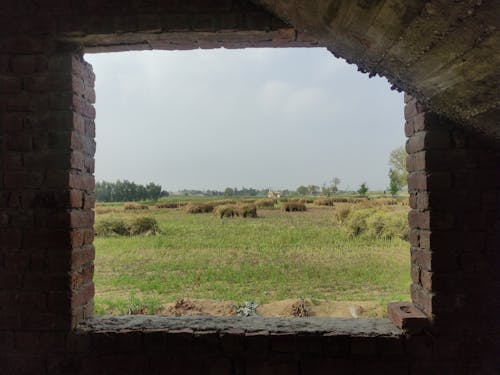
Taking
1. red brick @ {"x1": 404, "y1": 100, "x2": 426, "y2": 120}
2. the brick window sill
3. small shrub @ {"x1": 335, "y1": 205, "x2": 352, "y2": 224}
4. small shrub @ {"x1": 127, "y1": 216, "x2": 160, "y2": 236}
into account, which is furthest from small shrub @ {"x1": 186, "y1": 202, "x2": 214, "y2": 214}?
red brick @ {"x1": 404, "y1": 100, "x2": 426, "y2": 120}

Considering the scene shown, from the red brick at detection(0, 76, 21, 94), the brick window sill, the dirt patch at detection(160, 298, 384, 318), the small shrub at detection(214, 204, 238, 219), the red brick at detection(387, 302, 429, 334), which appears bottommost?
the dirt patch at detection(160, 298, 384, 318)

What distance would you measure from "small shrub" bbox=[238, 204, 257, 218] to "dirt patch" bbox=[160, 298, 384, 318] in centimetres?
359

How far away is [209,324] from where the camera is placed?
6.79 ft

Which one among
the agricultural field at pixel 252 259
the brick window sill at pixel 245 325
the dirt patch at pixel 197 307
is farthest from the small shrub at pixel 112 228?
the brick window sill at pixel 245 325

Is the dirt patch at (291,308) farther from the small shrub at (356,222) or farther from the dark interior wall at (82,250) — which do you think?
the small shrub at (356,222)

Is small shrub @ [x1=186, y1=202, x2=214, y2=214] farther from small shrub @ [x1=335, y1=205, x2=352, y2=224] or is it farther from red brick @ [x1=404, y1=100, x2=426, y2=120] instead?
red brick @ [x1=404, y1=100, x2=426, y2=120]

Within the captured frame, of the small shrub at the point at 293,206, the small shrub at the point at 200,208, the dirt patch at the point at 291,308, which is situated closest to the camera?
the dirt patch at the point at 291,308

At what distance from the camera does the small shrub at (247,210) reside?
7410mm

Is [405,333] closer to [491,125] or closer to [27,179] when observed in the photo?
[491,125]

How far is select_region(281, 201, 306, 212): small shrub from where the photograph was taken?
783 cm

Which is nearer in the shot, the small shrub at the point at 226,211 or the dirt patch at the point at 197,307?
the dirt patch at the point at 197,307

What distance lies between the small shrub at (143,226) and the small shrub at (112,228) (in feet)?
0.42

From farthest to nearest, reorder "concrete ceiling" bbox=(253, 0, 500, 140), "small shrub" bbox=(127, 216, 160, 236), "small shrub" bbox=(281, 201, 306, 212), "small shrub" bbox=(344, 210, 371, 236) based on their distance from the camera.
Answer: "small shrub" bbox=(281, 201, 306, 212)
"small shrub" bbox=(127, 216, 160, 236)
"small shrub" bbox=(344, 210, 371, 236)
"concrete ceiling" bbox=(253, 0, 500, 140)

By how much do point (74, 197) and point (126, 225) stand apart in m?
5.49
